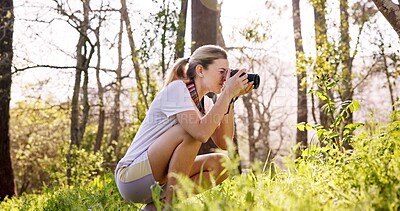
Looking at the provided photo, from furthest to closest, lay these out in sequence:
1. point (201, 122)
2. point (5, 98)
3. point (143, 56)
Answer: point (5, 98) < point (143, 56) < point (201, 122)

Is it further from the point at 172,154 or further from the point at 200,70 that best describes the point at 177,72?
the point at 172,154

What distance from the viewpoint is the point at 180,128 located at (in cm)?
318

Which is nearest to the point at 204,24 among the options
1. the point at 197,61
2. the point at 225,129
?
the point at 225,129

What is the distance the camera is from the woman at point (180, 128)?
10.3 ft

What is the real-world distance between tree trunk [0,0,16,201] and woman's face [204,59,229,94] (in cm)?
612

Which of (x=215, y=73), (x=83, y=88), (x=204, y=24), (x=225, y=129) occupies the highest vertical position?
(x=204, y=24)

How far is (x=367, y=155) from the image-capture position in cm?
221

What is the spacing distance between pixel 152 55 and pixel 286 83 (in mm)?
10009

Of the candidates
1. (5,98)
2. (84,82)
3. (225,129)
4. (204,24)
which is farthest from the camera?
(84,82)

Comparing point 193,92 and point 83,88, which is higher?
point 83,88

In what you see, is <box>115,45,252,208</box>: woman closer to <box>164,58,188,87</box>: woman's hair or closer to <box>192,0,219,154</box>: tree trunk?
<box>164,58,188,87</box>: woman's hair

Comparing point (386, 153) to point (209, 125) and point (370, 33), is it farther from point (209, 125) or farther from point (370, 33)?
point (370, 33)

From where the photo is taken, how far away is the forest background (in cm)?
865

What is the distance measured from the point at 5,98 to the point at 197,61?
6.44 meters
